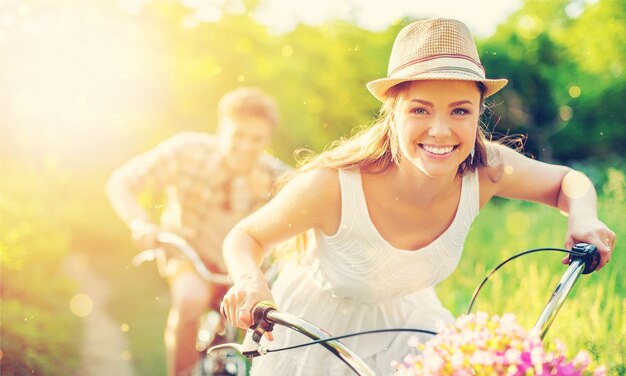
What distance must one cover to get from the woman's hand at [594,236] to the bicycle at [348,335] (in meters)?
0.04

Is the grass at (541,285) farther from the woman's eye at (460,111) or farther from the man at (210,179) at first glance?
the woman's eye at (460,111)

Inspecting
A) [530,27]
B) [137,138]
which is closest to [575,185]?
[137,138]

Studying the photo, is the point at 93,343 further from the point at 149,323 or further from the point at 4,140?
the point at 4,140

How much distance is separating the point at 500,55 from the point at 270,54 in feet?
44.1

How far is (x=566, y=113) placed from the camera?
2062 centimetres

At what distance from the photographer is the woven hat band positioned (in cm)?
229

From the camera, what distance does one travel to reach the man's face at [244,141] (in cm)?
470

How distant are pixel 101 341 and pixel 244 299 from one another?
4827mm

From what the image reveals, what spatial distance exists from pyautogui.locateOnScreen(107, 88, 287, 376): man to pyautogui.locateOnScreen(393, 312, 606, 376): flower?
2959mm

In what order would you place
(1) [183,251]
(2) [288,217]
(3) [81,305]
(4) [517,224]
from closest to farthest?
1. (2) [288,217]
2. (1) [183,251]
3. (3) [81,305]
4. (4) [517,224]

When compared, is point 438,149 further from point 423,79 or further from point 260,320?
point 260,320

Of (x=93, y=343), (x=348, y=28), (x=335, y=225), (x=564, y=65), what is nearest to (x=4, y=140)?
(x=93, y=343)

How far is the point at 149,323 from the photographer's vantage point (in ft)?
24.0

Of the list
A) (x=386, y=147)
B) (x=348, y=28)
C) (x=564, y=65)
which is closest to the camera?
(x=386, y=147)
